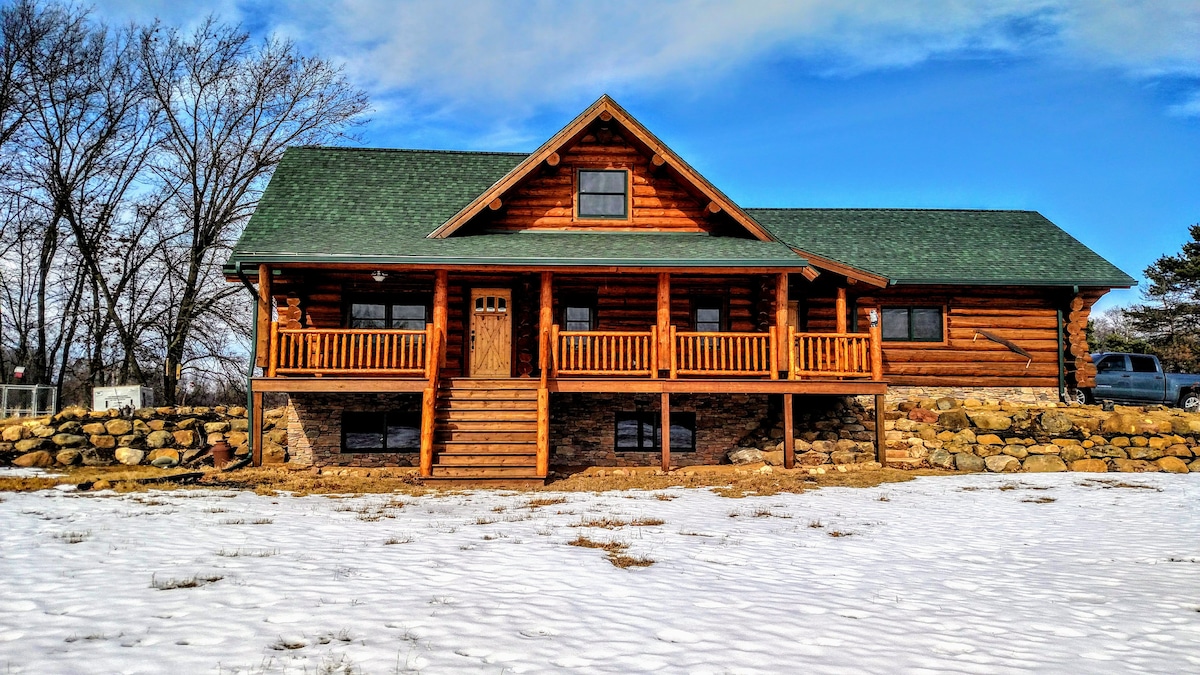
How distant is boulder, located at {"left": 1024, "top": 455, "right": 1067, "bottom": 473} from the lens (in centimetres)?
1653

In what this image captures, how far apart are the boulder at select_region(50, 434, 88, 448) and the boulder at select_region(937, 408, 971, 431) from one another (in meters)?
19.6

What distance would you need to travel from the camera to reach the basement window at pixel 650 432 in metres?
18.6

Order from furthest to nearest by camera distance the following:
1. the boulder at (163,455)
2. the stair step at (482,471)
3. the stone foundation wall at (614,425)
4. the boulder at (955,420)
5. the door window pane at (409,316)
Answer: the door window pane at (409,316) < the stone foundation wall at (614,425) < the boulder at (955,420) < the boulder at (163,455) < the stair step at (482,471)

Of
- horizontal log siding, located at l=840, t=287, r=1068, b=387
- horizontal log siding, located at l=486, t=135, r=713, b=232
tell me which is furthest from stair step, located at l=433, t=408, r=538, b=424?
horizontal log siding, located at l=840, t=287, r=1068, b=387

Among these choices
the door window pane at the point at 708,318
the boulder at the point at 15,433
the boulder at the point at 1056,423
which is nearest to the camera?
the boulder at the point at 15,433

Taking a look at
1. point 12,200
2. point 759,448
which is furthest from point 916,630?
point 12,200

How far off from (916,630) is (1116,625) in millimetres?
1710

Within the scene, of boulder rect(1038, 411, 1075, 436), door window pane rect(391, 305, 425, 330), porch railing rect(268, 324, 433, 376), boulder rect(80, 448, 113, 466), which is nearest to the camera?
porch railing rect(268, 324, 433, 376)

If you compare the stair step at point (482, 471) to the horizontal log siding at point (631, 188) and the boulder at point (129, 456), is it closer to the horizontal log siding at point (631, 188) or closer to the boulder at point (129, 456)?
the horizontal log siding at point (631, 188)

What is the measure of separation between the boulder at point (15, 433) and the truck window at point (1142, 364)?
29.7 meters

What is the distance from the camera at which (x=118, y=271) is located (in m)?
29.2

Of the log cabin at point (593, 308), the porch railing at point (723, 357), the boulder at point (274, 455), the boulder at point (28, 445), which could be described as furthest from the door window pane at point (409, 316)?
the boulder at point (28, 445)

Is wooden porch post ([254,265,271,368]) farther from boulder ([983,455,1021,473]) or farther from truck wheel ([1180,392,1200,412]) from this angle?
truck wheel ([1180,392,1200,412])

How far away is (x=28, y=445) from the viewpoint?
16.7 metres
